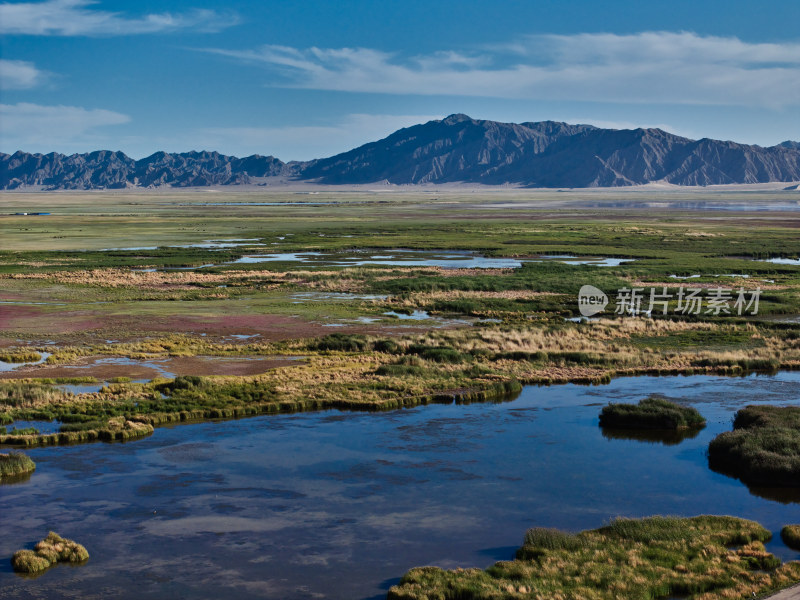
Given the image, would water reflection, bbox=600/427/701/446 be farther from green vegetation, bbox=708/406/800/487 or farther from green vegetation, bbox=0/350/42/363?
green vegetation, bbox=0/350/42/363

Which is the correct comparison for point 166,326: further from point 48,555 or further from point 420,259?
point 420,259

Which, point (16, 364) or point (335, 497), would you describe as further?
point (16, 364)

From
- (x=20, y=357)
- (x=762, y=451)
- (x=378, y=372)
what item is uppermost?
(x=762, y=451)

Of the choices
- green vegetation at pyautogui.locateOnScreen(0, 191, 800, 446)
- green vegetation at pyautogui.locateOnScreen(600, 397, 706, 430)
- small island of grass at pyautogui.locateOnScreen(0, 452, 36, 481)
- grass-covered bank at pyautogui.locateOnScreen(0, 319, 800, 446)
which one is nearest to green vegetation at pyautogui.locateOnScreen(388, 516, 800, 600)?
green vegetation at pyautogui.locateOnScreen(600, 397, 706, 430)

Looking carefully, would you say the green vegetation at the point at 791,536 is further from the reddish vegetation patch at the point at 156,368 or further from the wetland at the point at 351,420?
the reddish vegetation patch at the point at 156,368

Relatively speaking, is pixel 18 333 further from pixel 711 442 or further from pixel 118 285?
pixel 711 442

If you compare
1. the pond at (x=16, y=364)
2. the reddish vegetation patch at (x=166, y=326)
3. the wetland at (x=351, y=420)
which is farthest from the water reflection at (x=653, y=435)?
the pond at (x=16, y=364)

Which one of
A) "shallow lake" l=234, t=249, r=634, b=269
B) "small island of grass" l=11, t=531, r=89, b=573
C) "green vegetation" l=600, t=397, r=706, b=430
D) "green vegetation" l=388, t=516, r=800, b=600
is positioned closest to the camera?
"green vegetation" l=388, t=516, r=800, b=600

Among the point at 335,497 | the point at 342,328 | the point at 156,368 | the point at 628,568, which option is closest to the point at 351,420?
the point at 335,497
